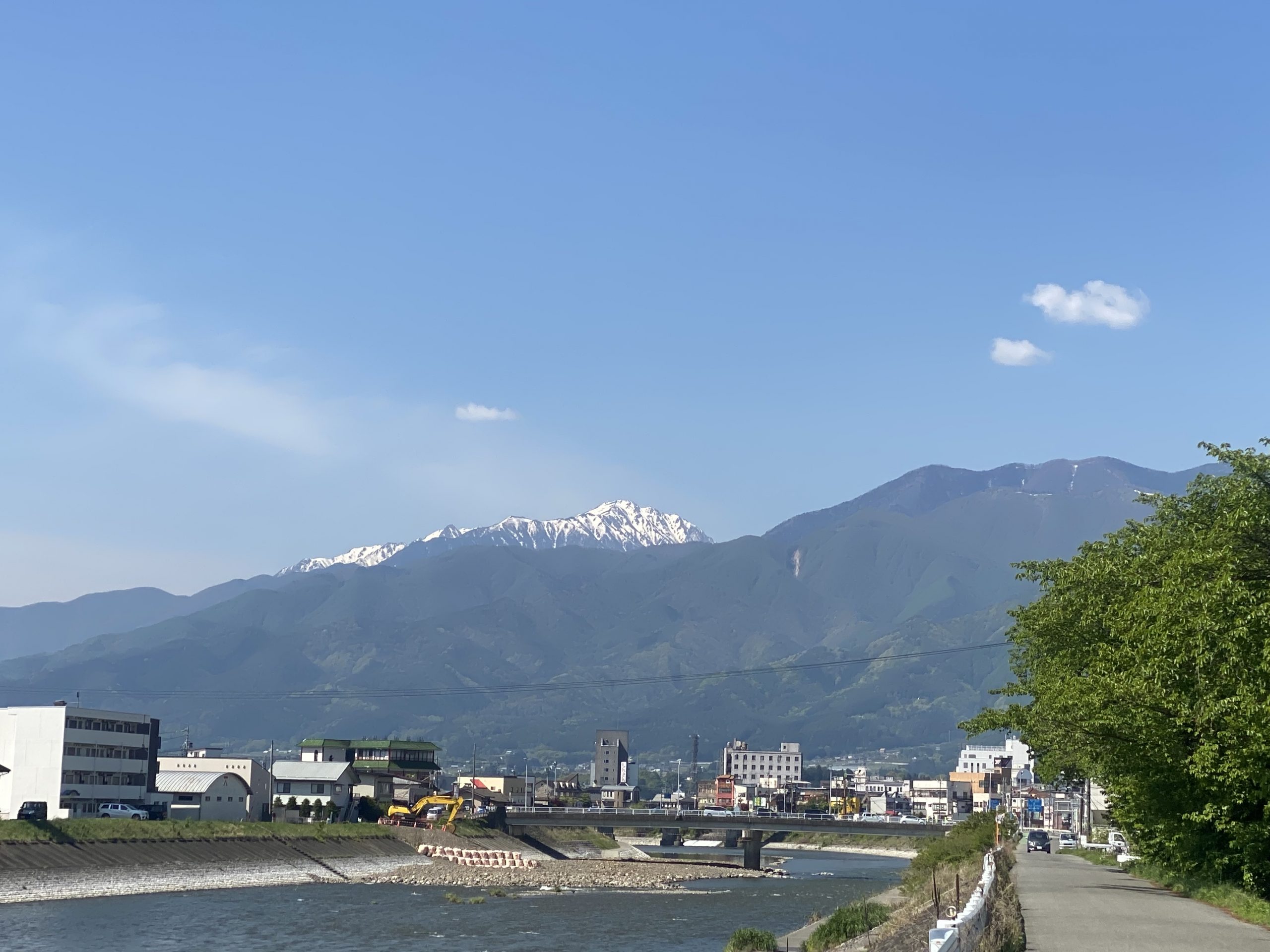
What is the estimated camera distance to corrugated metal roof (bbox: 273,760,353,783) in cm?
13188

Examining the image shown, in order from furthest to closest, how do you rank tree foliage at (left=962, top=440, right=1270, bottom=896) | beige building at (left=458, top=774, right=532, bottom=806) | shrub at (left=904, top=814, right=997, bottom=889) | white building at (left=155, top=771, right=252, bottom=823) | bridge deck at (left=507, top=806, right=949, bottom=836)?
1. beige building at (left=458, top=774, right=532, bottom=806)
2. bridge deck at (left=507, top=806, right=949, bottom=836)
3. white building at (left=155, top=771, right=252, bottom=823)
4. shrub at (left=904, top=814, right=997, bottom=889)
5. tree foliage at (left=962, top=440, right=1270, bottom=896)

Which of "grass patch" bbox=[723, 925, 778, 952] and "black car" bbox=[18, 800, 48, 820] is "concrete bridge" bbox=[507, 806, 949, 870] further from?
"grass patch" bbox=[723, 925, 778, 952]

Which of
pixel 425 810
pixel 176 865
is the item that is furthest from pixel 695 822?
pixel 176 865

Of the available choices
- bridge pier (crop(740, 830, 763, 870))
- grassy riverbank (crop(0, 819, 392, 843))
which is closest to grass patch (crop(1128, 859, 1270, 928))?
grassy riverbank (crop(0, 819, 392, 843))

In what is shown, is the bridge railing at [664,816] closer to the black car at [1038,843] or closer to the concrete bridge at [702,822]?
the concrete bridge at [702,822]

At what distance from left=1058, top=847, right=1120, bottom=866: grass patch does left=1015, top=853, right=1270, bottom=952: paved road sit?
19.3 m

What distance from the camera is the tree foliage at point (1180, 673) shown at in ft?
92.8

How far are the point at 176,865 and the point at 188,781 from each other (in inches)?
1211

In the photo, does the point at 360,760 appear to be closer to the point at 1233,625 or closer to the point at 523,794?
the point at 523,794

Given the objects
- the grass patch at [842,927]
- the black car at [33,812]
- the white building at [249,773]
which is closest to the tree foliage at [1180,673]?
the grass patch at [842,927]

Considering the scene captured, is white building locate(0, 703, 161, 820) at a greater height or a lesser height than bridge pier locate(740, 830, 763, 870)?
greater

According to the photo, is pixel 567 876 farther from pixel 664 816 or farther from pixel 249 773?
pixel 664 816

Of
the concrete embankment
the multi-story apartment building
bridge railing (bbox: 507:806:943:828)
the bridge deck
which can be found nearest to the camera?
the concrete embankment

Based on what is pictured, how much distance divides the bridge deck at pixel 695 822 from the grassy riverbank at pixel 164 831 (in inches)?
1179
